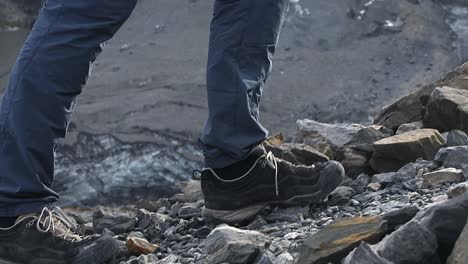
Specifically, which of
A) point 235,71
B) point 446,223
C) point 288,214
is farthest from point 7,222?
point 446,223

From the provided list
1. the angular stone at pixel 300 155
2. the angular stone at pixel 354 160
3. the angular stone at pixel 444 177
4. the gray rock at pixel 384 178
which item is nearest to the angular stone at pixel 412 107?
the angular stone at pixel 354 160

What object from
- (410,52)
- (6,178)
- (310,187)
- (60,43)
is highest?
(60,43)

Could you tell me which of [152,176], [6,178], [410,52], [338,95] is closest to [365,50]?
[410,52]

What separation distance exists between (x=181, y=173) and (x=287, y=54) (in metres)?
2.57

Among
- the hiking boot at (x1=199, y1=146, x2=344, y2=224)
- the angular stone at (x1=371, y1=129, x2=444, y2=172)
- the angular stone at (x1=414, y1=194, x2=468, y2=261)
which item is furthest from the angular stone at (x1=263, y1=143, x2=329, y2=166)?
the angular stone at (x1=414, y1=194, x2=468, y2=261)

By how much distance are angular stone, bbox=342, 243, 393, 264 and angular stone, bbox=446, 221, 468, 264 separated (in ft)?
0.39

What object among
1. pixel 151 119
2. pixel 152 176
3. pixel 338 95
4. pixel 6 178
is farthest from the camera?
pixel 338 95

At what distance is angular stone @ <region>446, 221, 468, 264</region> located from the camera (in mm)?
1506

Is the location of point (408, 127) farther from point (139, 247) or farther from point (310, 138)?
point (139, 247)

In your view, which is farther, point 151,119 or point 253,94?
point 151,119

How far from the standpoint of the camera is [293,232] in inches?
83.0

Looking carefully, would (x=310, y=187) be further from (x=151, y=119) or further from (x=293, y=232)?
(x=151, y=119)

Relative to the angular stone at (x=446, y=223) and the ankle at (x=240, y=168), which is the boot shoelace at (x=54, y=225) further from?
the angular stone at (x=446, y=223)

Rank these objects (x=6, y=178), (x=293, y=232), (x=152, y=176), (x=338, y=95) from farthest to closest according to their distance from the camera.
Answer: (x=338, y=95) → (x=152, y=176) → (x=293, y=232) → (x=6, y=178)
